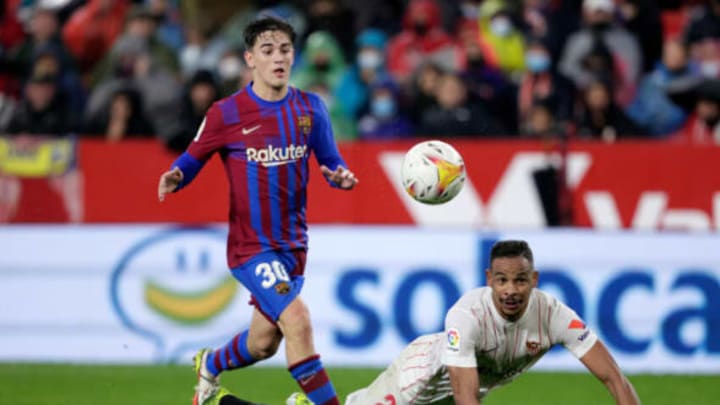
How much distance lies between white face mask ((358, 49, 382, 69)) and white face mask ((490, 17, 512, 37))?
48.2 inches

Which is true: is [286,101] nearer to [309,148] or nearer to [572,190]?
[309,148]

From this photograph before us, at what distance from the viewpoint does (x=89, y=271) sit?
11.6 meters

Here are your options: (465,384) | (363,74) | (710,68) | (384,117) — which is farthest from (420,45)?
(465,384)

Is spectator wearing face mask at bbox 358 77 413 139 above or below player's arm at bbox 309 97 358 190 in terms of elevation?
above

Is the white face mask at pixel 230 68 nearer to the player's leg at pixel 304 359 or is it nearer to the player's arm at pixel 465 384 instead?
the player's leg at pixel 304 359

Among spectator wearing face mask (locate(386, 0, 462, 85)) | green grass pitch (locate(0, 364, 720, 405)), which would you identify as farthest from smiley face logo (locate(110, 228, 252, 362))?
spectator wearing face mask (locate(386, 0, 462, 85))

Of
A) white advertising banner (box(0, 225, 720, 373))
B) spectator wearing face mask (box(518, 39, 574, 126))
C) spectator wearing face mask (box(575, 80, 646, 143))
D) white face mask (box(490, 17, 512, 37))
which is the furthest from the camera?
white face mask (box(490, 17, 512, 37))

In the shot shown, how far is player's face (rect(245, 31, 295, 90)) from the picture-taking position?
752cm

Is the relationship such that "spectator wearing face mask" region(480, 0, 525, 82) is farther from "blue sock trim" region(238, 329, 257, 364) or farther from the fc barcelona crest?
"blue sock trim" region(238, 329, 257, 364)

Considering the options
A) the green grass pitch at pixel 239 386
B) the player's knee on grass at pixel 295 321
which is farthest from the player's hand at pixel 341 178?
the green grass pitch at pixel 239 386

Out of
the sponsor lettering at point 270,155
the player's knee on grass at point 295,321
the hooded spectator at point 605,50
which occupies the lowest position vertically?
the player's knee on grass at point 295,321

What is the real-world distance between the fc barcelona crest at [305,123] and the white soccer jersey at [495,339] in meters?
1.28

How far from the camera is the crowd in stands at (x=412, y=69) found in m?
13.4

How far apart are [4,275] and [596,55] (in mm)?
6050
